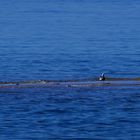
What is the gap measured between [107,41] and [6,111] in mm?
18474

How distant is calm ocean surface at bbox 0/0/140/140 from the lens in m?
20.1

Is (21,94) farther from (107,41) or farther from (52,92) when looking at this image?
(107,41)

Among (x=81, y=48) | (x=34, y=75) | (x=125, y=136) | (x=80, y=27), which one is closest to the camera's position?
(x=125, y=136)

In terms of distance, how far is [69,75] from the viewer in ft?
93.1

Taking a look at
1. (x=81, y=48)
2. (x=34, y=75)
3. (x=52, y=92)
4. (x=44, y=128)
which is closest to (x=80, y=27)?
(x=81, y=48)

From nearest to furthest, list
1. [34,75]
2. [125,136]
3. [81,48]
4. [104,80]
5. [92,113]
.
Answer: [125,136] < [92,113] < [104,80] < [34,75] < [81,48]

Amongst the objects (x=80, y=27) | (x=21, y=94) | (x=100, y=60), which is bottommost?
(x=21, y=94)

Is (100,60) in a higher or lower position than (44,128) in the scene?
higher

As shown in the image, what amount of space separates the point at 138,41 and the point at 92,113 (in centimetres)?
1830

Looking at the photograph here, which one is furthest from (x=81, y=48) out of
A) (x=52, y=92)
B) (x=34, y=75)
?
(x=52, y=92)

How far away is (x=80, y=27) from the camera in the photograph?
1943 inches

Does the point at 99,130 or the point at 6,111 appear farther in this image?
the point at 6,111

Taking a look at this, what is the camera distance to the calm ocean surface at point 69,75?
20062mm

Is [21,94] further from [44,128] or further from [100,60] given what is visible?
[100,60]
